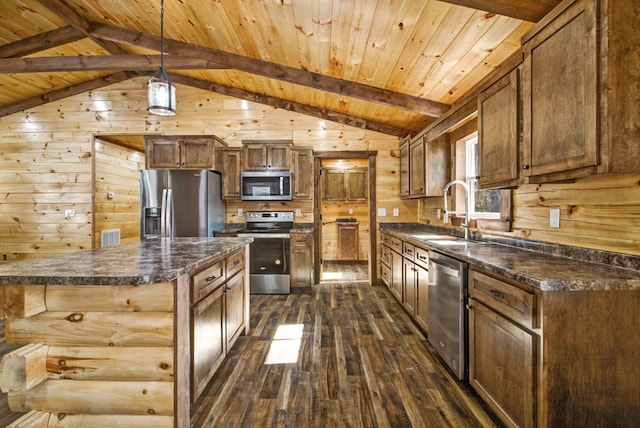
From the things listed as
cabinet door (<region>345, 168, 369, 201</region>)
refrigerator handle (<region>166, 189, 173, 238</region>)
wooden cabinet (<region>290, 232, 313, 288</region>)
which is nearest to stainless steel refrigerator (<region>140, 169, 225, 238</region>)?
refrigerator handle (<region>166, 189, 173, 238</region>)

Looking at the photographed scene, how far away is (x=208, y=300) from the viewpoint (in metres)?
1.88

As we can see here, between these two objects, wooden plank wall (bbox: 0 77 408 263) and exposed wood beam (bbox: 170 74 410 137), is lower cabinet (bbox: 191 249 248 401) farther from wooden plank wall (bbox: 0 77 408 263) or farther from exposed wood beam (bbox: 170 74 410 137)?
exposed wood beam (bbox: 170 74 410 137)

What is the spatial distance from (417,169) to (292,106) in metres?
2.20

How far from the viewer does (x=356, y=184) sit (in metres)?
7.05

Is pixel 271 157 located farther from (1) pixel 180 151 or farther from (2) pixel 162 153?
(2) pixel 162 153

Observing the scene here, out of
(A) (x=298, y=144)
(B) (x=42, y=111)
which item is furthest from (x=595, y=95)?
(B) (x=42, y=111)

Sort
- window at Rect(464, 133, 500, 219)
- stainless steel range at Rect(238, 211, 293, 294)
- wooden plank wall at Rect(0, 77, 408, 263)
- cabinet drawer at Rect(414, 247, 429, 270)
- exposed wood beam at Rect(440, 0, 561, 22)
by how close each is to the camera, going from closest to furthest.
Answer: exposed wood beam at Rect(440, 0, 561, 22), cabinet drawer at Rect(414, 247, 429, 270), window at Rect(464, 133, 500, 219), stainless steel range at Rect(238, 211, 293, 294), wooden plank wall at Rect(0, 77, 408, 263)

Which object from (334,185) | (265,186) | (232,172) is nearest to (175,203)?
(232,172)

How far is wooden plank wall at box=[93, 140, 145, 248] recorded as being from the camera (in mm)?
5215

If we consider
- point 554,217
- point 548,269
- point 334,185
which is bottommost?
point 548,269

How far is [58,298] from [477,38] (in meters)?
3.03

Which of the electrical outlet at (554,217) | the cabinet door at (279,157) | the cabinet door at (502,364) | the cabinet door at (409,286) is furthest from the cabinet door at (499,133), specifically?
the cabinet door at (279,157)

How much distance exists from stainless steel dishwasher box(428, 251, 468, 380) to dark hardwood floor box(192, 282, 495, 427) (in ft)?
0.53

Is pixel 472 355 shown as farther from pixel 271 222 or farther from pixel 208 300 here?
pixel 271 222
